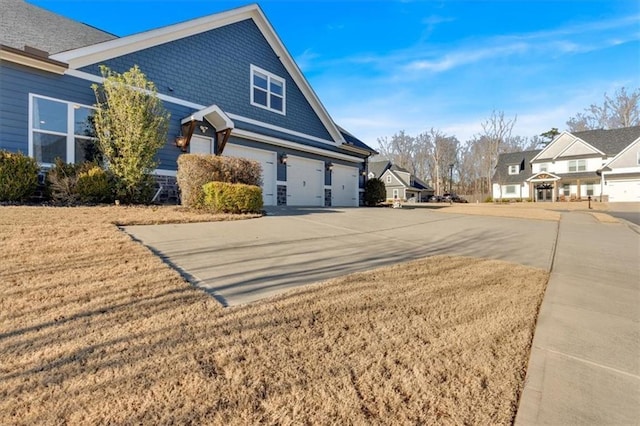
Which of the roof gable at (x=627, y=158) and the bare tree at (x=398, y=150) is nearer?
the roof gable at (x=627, y=158)

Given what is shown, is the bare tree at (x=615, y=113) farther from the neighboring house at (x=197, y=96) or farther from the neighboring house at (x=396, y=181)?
the neighboring house at (x=197, y=96)

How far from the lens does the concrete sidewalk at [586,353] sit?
1.65m

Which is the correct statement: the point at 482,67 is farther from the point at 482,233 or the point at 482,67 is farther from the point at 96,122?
the point at 96,122

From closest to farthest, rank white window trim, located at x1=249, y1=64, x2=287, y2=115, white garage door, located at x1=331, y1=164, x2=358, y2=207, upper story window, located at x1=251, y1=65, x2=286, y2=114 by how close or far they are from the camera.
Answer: white window trim, located at x1=249, y1=64, x2=287, y2=115 → upper story window, located at x1=251, y1=65, x2=286, y2=114 → white garage door, located at x1=331, y1=164, x2=358, y2=207

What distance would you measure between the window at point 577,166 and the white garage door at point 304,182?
108ft

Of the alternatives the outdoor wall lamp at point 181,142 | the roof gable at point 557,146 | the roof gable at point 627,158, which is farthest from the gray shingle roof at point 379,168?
the outdoor wall lamp at point 181,142

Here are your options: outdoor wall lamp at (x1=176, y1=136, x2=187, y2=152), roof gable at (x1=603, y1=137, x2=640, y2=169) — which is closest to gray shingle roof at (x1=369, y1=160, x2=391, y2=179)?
roof gable at (x1=603, y1=137, x2=640, y2=169)

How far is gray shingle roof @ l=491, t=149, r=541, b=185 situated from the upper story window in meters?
34.9

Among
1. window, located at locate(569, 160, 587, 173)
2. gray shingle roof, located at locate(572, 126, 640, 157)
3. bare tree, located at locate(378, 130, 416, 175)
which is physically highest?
bare tree, located at locate(378, 130, 416, 175)

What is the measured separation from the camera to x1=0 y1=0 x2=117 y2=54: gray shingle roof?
8.16 meters

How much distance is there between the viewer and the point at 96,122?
25.3 ft

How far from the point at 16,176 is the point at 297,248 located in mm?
6014

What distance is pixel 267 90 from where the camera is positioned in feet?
42.7

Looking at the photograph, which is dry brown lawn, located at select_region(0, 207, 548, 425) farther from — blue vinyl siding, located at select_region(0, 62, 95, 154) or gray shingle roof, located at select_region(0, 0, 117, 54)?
gray shingle roof, located at select_region(0, 0, 117, 54)
